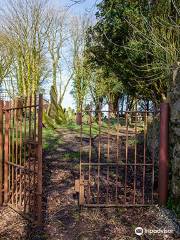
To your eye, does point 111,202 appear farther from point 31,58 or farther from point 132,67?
point 31,58

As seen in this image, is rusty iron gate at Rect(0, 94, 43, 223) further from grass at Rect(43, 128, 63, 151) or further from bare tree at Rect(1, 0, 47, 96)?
bare tree at Rect(1, 0, 47, 96)

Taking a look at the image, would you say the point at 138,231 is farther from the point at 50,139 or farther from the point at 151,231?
the point at 50,139

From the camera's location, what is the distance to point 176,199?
222 inches

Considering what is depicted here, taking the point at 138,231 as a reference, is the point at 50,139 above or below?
above

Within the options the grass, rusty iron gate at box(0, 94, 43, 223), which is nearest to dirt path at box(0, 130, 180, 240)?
rusty iron gate at box(0, 94, 43, 223)

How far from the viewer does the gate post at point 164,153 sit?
19.1ft

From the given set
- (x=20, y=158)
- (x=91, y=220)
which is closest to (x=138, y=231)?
(x=91, y=220)

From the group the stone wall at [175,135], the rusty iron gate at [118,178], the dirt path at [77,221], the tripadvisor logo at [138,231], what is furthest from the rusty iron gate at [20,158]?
the stone wall at [175,135]

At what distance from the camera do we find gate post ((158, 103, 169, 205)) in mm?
5832

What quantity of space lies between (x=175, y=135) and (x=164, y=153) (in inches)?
15.8

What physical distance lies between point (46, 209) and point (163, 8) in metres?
9.27

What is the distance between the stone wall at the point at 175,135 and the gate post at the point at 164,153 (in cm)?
10

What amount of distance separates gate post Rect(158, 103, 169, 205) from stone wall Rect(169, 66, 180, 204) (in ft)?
0.31

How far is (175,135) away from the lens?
5.73 meters
